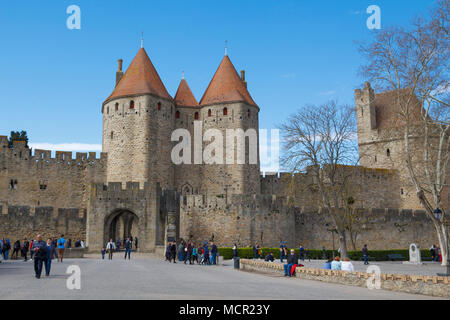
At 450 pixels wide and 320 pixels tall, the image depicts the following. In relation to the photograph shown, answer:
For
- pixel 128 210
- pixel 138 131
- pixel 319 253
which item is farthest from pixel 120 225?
pixel 319 253

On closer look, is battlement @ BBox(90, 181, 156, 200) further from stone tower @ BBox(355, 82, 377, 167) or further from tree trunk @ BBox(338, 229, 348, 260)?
stone tower @ BBox(355, 82, 377, 167)

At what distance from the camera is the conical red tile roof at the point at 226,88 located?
129 feet

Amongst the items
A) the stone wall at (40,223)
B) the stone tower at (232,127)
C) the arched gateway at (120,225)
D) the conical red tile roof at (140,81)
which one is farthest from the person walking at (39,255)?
the conical red tile roof at (140,81)

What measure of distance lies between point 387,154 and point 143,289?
4220 centimetres

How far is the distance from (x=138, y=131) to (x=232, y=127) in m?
7.81

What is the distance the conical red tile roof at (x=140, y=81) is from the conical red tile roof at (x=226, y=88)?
374 centimetres

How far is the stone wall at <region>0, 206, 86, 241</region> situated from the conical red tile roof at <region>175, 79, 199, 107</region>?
1461 centimetres

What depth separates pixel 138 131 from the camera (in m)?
36.7

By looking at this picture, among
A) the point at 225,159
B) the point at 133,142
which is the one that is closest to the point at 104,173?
the point at 133,142

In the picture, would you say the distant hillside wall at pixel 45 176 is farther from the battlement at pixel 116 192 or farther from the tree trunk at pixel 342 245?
the tree trunk at pixel 342 245

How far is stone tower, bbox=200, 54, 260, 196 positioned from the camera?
37750mm

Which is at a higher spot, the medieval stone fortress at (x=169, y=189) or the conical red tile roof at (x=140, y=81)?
the conical red tile roof at (x=140, y=81)

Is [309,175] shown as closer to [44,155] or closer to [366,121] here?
[366,121]
